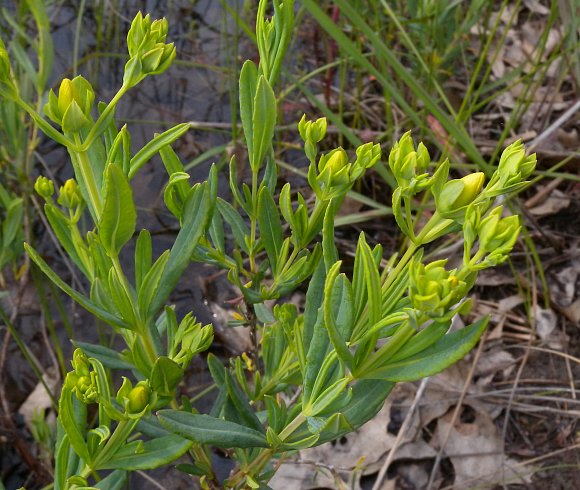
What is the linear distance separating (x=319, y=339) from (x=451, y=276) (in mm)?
241

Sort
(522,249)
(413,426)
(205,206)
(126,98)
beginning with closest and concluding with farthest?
1. (205,206)
2. (413,426)
3. (522,249)
4. (126,98)

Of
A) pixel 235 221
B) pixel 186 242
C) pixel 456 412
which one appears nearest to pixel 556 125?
pixel 456 412

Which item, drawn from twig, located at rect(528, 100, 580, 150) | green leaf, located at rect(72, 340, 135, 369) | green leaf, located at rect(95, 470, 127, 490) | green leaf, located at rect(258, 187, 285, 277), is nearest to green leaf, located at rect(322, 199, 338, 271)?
green leaf, located at rect(258, 187, 285, 277)

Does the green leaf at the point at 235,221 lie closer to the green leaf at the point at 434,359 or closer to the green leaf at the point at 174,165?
the green leaf at the point at 174,165

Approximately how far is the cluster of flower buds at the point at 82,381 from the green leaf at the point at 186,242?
115mm

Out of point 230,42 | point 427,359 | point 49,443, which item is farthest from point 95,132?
point 230,42

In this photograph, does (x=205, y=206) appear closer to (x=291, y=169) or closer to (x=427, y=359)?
(x=427, y=359)

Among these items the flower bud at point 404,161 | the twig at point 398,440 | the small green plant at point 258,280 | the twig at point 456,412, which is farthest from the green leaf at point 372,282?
the twig at point 456,412

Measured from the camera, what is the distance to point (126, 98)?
2.70 metres

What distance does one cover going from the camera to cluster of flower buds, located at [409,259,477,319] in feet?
2.35

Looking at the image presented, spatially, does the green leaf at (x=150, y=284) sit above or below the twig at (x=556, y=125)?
above

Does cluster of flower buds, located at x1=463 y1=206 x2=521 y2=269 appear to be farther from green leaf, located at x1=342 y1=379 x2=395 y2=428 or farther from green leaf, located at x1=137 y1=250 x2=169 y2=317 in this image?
green leaf, located at x1=137 y1=250 x2=169 y2=317

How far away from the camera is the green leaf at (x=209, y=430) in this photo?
0.90 meters

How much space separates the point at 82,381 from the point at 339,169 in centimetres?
46
